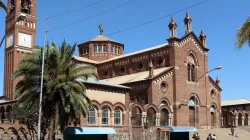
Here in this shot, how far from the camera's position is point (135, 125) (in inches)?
1700

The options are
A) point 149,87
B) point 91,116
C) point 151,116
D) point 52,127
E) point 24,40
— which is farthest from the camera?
point 24,40

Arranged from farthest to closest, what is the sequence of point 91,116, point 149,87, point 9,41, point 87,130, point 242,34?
1. point 9,41
2. point 149,87
3. point 91,116
4. point 87,130
5. point 242,34

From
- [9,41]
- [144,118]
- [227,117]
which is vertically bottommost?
[227,117]

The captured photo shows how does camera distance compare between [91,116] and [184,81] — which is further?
[184,81]

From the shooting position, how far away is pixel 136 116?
1751 inches

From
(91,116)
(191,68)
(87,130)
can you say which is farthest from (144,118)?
(191,68)

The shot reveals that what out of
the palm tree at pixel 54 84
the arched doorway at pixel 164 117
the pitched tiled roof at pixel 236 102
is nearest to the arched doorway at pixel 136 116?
the arched doorway at pixel 164 117

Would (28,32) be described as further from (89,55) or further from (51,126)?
(51,126)

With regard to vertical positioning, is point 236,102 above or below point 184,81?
below

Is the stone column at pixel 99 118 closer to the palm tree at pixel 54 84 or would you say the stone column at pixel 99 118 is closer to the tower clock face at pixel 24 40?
the palm tree at pixel 54 84

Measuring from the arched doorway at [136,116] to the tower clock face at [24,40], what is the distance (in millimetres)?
28506

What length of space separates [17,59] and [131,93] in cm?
2444

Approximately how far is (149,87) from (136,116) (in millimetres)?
4640

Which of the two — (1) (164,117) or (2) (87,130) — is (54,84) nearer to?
(2) (87,130)
